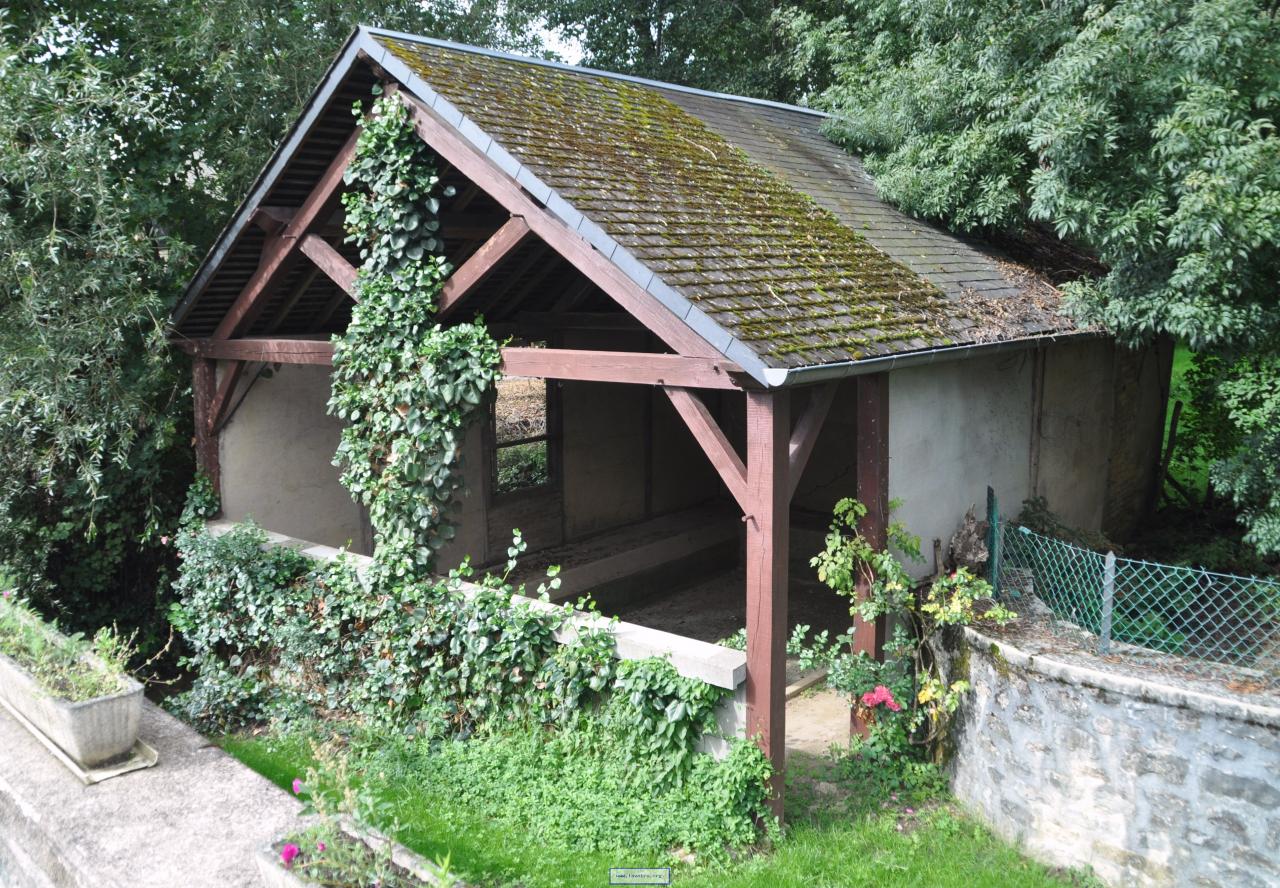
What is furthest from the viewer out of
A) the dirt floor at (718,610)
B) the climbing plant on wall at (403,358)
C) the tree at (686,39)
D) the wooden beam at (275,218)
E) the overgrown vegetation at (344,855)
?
the tree at (686,39)

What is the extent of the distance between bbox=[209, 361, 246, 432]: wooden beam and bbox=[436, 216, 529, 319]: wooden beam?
102 inches

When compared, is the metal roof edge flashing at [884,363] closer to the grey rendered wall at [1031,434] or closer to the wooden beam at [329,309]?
the grey rendered wall at [1031,434]

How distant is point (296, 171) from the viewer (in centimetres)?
712

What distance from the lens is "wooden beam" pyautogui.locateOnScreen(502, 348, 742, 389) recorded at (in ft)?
16.7

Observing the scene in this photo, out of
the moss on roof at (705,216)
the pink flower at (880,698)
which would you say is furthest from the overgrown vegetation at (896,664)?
the moss on roof at (705,216)

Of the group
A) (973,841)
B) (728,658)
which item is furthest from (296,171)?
(973,841)

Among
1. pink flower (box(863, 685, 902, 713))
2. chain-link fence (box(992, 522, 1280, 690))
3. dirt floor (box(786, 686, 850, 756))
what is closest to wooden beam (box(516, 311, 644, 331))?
dirt floor (box(786, 686, 850, 756))

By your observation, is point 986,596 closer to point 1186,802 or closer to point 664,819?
point 1186,802

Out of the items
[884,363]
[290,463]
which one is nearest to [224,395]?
[290,463]

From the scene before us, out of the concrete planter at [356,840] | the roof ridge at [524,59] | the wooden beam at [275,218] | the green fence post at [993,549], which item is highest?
the roof ridge at [524,59]

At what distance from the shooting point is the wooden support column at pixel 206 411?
8.57 meters

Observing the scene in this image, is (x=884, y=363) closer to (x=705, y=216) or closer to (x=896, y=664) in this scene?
(x=705, y=216)

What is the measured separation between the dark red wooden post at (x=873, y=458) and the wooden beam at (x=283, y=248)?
3848 millimetres

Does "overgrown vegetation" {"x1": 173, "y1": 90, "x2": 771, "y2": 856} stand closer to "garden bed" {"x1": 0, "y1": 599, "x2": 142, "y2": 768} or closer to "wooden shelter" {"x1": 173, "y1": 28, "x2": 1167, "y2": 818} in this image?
"wooden shelter" {"x1": 173, "y1": 28, "x2": 1167, "y2": 818}
